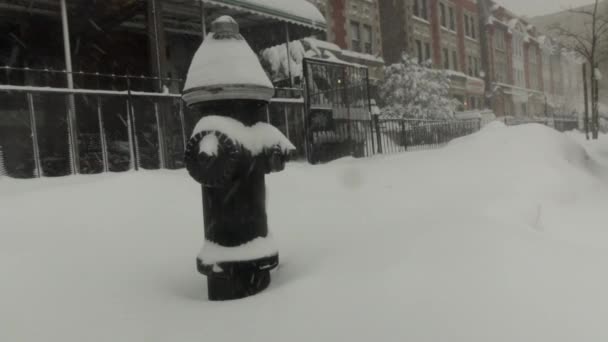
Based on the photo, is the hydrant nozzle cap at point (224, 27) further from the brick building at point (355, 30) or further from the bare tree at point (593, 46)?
the bare tree at point (593, 46)

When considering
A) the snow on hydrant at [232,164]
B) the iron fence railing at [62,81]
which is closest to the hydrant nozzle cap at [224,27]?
the snow on hydrant at [232,164]

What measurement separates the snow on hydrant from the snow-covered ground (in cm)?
18

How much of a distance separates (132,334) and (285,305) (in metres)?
0.73

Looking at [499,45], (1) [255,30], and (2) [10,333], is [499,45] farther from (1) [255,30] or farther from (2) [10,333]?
(2) [10,333]

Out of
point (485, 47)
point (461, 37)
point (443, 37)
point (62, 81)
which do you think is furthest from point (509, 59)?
point (62, 81)

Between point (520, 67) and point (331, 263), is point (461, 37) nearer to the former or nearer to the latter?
point (520, 67)

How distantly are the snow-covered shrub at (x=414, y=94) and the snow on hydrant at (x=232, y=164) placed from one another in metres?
16.8

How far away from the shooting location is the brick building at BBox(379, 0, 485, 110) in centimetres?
2506

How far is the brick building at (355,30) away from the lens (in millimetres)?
19500

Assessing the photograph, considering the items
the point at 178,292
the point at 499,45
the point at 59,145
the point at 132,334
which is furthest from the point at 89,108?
the point at 499,45

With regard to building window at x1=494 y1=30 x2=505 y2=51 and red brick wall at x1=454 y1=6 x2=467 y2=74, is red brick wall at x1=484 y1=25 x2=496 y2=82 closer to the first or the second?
building window at x1=494 y1=30 x2=505 y2=51

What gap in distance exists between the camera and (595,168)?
22.2 feet

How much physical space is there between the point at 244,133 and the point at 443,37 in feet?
94.7

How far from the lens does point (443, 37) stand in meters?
28.7
